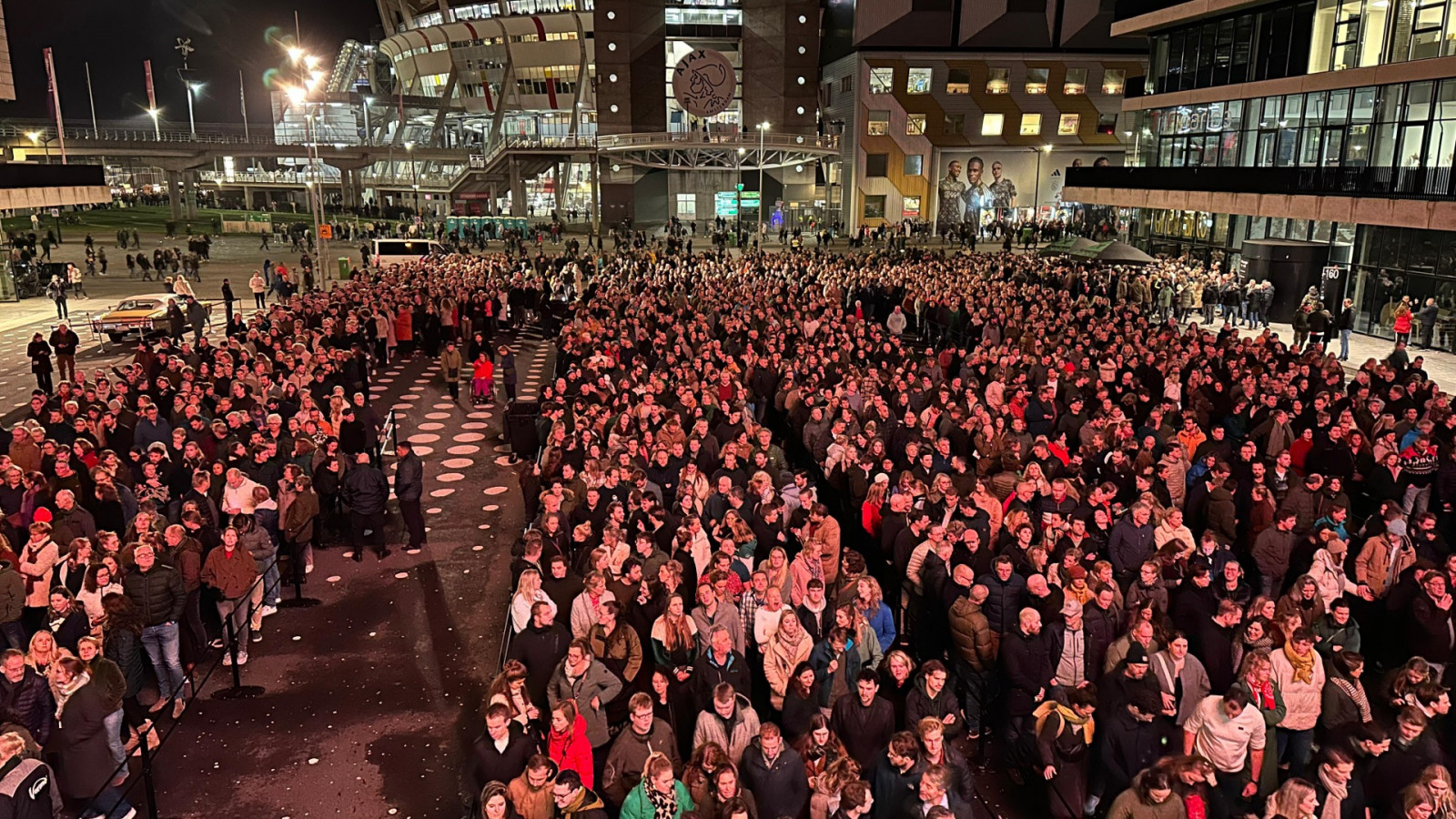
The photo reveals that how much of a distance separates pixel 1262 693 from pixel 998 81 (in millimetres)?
63646

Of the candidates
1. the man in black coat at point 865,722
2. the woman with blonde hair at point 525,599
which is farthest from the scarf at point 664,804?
the woman with blonde hair at point 525,599

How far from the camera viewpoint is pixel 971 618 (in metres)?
7.45

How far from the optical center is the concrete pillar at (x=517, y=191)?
64312 mm

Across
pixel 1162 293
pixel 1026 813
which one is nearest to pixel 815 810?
pixel 1026 813

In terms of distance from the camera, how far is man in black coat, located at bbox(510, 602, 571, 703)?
727cm

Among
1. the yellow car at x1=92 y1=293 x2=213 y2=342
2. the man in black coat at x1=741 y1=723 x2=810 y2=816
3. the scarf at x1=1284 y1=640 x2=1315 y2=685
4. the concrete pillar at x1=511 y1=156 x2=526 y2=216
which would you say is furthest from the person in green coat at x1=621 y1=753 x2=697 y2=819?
the concrete pillar at x1=511 y1=156 x2=526 y2=216

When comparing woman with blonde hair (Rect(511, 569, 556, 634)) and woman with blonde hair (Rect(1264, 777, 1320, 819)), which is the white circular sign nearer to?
woman with blonde hair (Rect(511, 569, 556, 634))

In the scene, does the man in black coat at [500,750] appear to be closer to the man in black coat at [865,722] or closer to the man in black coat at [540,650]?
the man in black coat at [540,650]

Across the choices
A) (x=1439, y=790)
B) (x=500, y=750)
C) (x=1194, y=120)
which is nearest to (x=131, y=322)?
(x=500, y=750)

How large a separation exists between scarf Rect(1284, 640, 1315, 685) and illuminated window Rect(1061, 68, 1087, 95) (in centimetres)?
6513

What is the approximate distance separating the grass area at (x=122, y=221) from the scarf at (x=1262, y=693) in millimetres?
67505

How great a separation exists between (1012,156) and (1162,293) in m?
39.2

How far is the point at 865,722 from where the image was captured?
6.37 m

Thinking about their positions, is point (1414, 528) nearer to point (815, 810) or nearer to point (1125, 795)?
point (1125, 795)
